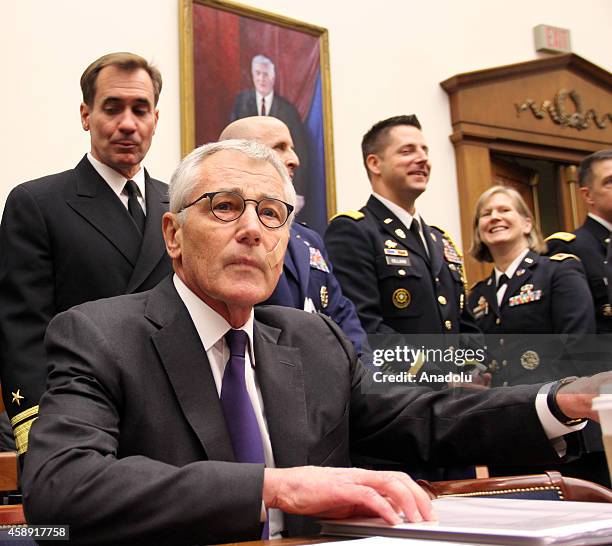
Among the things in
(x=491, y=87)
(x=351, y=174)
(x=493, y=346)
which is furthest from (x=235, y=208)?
(x=491, y=87)

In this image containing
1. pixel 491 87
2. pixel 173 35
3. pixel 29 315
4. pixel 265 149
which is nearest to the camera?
pixel 265 149

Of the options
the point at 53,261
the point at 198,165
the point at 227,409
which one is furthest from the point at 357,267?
the point at 227,409

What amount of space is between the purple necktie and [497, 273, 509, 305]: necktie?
93.9 inches

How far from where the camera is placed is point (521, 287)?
11.8ft

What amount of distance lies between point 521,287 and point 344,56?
2.50 meters

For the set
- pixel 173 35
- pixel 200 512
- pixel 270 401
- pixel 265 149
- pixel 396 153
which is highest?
pixel 173 35

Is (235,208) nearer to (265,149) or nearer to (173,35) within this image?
(265,149)

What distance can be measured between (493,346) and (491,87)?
364cm

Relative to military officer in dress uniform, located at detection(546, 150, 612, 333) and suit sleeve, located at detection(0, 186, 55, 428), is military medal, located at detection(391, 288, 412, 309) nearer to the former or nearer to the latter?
military officer in dress uniform, located at detection(546, 150, 612, 333)

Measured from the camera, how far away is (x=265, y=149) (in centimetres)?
162

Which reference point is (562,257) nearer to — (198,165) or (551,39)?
(198,165)

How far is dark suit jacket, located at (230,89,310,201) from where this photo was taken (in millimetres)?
4934

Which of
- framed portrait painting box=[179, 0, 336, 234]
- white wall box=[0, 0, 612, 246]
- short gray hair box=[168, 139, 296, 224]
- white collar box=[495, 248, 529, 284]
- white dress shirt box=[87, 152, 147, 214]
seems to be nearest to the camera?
short gray hair box=[168, 139, 296, 224]

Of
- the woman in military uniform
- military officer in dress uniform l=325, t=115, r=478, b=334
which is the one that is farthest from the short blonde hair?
military officer in dress uniform l=325, t=115, r=478, b=334
